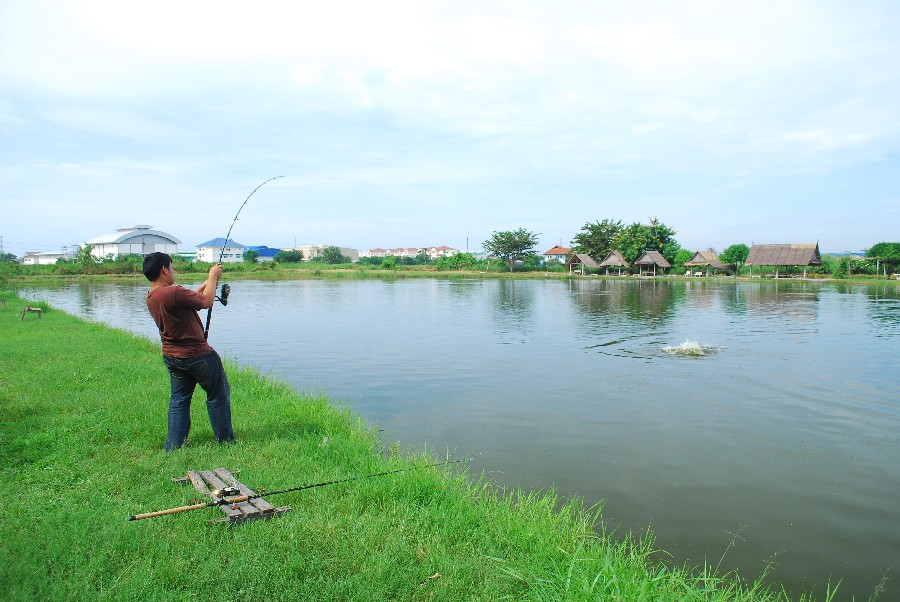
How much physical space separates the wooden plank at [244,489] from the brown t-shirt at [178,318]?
128 cm

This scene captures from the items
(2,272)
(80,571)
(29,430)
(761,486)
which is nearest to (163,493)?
(80,571)

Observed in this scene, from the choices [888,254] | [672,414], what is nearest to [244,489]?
[672,414]

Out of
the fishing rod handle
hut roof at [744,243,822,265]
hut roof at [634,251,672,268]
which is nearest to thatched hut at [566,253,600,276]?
hut roof at [634,251,672,268]

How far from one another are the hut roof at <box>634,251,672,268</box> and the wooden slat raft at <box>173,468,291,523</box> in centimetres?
6100

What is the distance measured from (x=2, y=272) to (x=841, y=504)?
31520 millimetres

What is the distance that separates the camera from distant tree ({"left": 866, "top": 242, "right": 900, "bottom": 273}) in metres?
48.2

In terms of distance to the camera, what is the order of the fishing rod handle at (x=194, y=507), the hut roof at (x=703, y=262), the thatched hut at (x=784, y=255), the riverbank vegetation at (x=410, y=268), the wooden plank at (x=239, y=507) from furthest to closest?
1. the hut roof at (x=703, y=262)
2. the thatched hut at (x=784, y=255)
3. the riverbank vegetation at (x=410, y=268)
4. the wooden plank at (x=239, y=507)
5. the fishing rod handle at (x=194, y=507)

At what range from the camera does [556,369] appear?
12578mm

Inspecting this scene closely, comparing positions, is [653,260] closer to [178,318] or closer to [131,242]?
[178,318]

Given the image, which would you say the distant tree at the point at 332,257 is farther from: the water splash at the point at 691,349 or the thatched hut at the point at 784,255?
the water splash at the point at 691,349

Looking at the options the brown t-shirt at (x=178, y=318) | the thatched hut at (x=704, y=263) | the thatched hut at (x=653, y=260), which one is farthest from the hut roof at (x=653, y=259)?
the brown t-shirt at (x=178, y=318)

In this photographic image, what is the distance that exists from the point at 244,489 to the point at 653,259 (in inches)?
2416

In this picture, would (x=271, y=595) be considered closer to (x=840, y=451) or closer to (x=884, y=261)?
(x=840, y=451)

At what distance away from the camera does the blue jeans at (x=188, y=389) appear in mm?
5406
